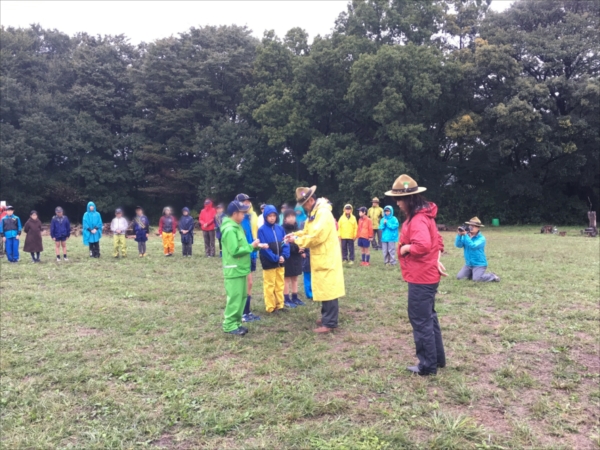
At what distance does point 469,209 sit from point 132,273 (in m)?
25.7

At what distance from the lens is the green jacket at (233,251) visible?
619 cm

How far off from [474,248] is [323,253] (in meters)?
4.89

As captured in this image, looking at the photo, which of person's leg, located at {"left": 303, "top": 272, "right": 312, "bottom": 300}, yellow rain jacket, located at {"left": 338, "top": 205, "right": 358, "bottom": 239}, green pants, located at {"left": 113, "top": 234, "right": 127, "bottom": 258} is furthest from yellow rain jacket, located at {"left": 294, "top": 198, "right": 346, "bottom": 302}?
green pants, located at {"left": 113, "top": 234, "right": 127, "bottom": 258}

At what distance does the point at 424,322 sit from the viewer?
4.76m

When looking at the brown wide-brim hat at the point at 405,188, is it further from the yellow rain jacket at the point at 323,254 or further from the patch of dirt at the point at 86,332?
the patch of dirt at the point at 86,332

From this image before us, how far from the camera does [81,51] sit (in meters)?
35.0

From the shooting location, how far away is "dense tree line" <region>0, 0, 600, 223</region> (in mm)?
26844

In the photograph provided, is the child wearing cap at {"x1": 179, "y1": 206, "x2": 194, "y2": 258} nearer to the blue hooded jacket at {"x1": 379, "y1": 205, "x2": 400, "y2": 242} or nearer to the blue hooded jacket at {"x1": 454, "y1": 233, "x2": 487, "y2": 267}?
the blue hooded jacket at {"x1": 379, "y1": 205, "x2": 400, "y2": 242}

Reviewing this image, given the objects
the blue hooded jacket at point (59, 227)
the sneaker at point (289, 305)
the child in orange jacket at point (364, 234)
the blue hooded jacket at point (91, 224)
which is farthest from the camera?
the blue hooded jacket at point (91, 224)

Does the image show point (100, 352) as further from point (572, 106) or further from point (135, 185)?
point (135, 185)

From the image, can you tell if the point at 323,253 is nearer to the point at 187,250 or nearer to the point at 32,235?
the point at 187,250

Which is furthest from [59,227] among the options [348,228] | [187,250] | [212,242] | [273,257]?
[273,257]

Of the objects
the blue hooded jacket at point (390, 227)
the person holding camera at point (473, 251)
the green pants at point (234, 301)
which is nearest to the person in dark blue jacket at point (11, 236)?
the green pants at point (234, 301)

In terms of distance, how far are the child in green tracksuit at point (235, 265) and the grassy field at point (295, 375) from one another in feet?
0.89
